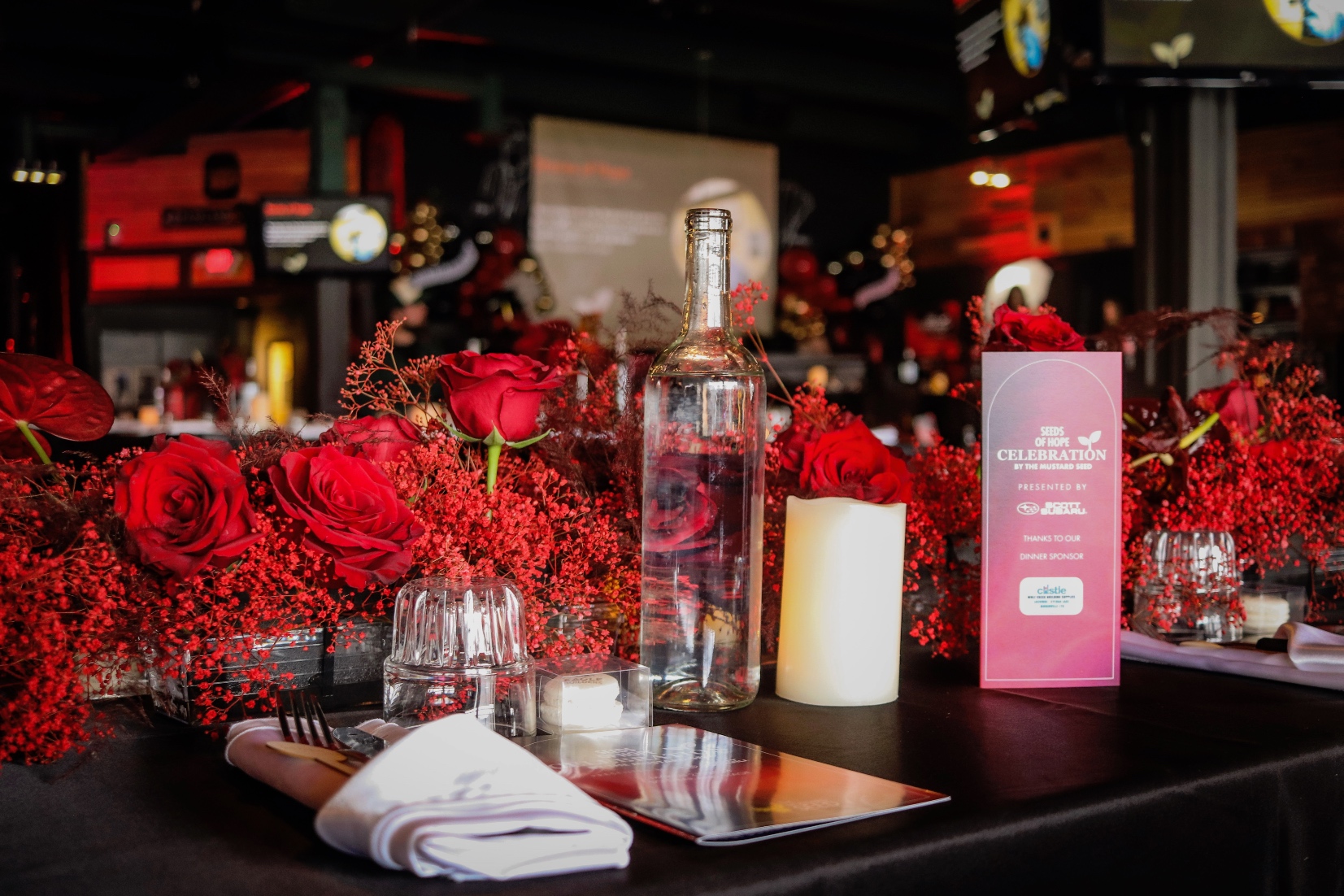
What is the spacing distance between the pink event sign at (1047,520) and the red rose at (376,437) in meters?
0.49

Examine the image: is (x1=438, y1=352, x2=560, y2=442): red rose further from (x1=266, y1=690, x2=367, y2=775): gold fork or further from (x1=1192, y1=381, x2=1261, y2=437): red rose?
(x1=1192, y1=381, x2=1261, y2=437): red rose

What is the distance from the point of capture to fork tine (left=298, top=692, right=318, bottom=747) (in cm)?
76

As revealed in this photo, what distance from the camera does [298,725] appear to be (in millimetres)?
778

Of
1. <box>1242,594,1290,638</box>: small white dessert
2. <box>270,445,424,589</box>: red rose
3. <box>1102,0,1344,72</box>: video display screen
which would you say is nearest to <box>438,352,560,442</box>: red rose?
<box>270,445,424,589</box>: red rose

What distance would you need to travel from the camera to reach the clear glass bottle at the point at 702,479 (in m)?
0.92

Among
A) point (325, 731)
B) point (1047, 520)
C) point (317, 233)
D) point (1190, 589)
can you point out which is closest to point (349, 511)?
point (325, 731)

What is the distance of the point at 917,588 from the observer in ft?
3.83

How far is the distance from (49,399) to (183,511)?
209 millimetres

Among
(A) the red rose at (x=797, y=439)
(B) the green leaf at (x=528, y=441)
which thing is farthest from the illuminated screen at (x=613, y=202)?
(B) the green leaf at (x=528, y=441)

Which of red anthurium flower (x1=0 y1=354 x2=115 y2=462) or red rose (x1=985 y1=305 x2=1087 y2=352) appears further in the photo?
red rose (x1=985 y1=305 x2=1087 y2=352)

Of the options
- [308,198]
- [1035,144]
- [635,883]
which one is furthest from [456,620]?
[1035,144]

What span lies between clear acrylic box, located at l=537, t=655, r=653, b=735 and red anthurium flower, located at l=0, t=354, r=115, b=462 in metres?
0.40

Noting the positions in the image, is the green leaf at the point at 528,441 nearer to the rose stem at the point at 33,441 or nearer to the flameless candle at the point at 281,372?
the rose stem at the point at 33,441

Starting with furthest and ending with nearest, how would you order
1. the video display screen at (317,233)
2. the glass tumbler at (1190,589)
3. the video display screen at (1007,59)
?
the video display screen at (317,233) < the video display screen at (1007,59) < the glass tumbler at (1190,589)
